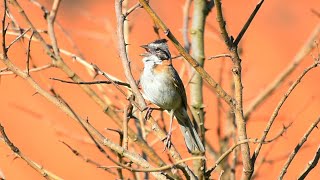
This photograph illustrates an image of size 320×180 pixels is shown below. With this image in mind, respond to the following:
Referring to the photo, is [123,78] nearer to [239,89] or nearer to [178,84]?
[178,84]

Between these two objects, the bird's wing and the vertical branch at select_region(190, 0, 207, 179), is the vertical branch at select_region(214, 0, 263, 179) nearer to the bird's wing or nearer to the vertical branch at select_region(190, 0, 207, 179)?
the vertical branch at select_region(190, 0, 207, 179)

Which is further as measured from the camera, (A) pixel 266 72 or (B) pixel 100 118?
(A) pixel 266 72

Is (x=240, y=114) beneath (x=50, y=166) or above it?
beneath

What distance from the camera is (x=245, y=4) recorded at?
23375 mm

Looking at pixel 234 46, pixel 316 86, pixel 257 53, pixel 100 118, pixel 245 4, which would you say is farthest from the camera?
pixel 245 4

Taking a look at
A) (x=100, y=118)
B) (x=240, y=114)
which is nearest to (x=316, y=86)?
(x=100, y=118)

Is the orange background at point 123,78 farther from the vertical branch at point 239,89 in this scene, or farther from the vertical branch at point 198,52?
the vertical branch at point 239,89

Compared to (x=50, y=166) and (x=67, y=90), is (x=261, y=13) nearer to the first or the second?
(x=67, y=90)

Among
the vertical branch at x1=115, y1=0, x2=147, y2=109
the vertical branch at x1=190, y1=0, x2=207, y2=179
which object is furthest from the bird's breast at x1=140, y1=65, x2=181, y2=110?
the vertical branch at x1=115, y1=0, x2=147, y2=109

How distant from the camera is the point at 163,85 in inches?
181

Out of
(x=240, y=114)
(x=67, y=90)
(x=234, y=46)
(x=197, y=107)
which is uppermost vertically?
(x=67, y=90)

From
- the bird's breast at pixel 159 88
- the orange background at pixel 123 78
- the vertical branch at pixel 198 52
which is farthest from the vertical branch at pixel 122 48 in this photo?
the orange background at pixel 123 78

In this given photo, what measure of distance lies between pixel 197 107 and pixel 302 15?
18.3 m

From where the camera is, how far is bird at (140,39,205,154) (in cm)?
443
